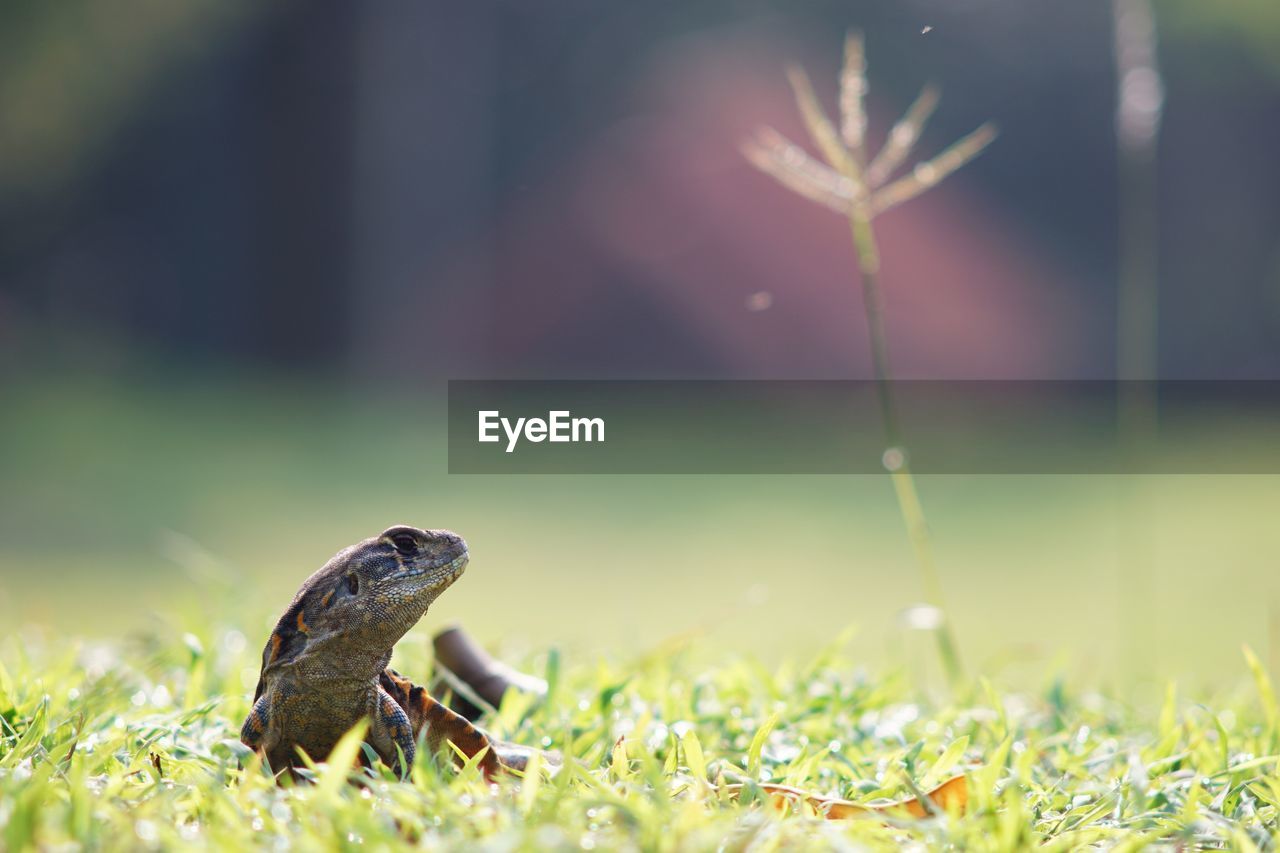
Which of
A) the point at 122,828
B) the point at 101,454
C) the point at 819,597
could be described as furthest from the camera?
the point at 101,454

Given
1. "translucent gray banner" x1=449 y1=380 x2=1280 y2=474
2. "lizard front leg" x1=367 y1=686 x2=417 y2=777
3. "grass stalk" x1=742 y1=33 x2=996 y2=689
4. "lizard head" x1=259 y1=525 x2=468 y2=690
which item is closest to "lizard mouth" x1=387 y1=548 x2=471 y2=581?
"lizard head" x1=259 y1=525 x2=468 y2=690

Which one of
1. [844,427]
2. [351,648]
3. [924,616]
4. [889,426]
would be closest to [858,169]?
[889,426]

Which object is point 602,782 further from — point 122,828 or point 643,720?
point 122,828

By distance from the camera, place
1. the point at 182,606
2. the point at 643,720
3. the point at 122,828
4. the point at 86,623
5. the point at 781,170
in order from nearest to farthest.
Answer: the point at 122,828, the point at 643,720, the point at 781,170, the point at 182,606, the point at 86,623

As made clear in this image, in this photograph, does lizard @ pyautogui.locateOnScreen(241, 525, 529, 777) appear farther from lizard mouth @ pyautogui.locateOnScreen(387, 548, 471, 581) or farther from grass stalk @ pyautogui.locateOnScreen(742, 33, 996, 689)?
grass stalk @ pyautogui.locateOnScreen(742, 33, 996, 689)

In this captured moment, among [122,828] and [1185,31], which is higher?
[1185,31]

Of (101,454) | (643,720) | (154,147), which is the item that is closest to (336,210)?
(154,147)

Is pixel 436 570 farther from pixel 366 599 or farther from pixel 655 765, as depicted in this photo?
pixel 655 765
